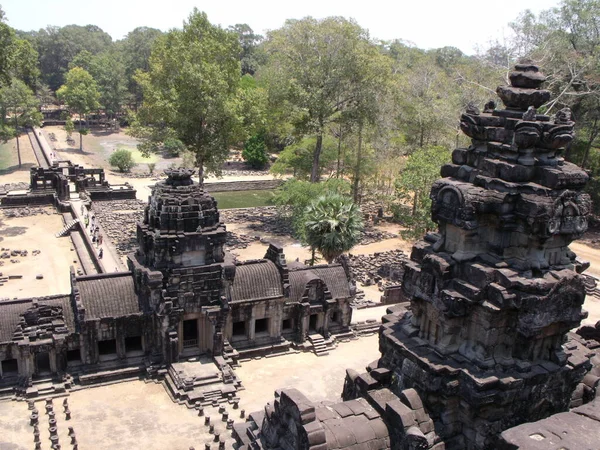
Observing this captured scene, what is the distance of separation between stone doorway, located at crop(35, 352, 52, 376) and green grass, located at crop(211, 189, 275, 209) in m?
37.1

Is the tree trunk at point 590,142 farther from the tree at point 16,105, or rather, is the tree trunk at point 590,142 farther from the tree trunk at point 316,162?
the tree at point 16,105

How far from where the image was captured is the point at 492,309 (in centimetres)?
1353

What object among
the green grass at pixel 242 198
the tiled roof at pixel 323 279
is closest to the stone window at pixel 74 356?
the tiled roof at pixel 323 279

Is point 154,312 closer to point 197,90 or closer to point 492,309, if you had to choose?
point 492,309

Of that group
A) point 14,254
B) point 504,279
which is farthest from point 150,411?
point 14,254

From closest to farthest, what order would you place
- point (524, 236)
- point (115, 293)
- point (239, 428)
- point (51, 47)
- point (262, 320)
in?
point (524, 236), point (239, 428), point (115, 293), point (262, 320), point (51, 47)

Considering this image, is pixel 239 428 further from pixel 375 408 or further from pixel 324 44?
pixel 324 44

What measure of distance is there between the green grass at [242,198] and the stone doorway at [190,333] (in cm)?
3442

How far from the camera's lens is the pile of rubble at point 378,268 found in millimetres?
38969

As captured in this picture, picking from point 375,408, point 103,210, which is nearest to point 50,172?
point 103,210

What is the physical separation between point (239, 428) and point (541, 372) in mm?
9227

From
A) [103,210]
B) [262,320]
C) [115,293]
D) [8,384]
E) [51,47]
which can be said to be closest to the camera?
[8,384]

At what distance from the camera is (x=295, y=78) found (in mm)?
49719

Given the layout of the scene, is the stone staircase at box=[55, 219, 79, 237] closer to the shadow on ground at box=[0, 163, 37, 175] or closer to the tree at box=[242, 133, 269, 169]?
the shadow on ground at box=[0, 163, 37, 175]
